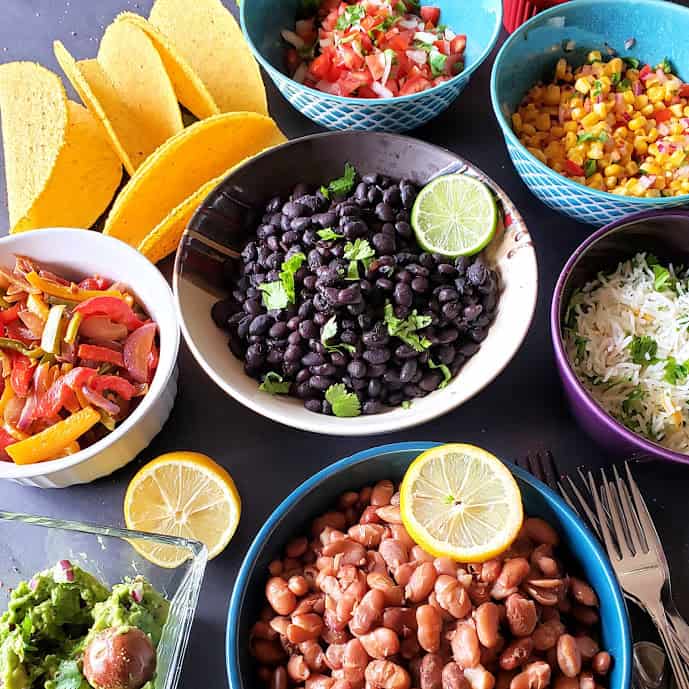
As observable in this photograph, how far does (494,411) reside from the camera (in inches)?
61.0

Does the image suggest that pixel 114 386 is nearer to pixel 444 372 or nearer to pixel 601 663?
pixel 444 372

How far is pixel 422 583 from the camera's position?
115cm

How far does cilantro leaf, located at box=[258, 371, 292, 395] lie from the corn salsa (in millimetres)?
761

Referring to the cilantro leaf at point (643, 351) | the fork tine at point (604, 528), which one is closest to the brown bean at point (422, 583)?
the fork tine at point (604, 528)

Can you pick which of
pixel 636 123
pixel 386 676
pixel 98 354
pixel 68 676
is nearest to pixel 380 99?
pixel 636 123

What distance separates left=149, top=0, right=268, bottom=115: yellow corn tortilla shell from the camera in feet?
5.93

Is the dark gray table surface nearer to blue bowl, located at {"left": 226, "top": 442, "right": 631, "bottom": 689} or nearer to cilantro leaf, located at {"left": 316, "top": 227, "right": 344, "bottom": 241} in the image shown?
blue bowl, located at {"left": 226, "top": 442, "right": 631, "bottom": 689}

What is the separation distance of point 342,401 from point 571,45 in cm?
106

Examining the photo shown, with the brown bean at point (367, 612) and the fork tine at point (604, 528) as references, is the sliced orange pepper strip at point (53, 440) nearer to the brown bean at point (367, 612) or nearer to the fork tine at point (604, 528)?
the brown bean at point (367, 612)

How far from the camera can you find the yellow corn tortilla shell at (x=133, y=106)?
5.56 ft

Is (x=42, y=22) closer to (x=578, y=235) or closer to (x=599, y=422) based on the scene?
(x=578, y=235)

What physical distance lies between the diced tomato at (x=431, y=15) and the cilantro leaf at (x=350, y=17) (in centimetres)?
18

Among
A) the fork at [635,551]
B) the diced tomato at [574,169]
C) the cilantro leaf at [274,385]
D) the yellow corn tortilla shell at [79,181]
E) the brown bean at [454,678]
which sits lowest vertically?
the fork at [635,551]

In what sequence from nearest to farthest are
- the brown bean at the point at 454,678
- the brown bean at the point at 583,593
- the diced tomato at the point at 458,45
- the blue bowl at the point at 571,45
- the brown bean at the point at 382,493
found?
1. the brown bean at the point at 454,678
2. the brown bean at the point at 583,593
3. the brown bean at the point at 382,493
4. the blue bowl at the point at 571,45
5. the diced tomato at the point at 458,45
